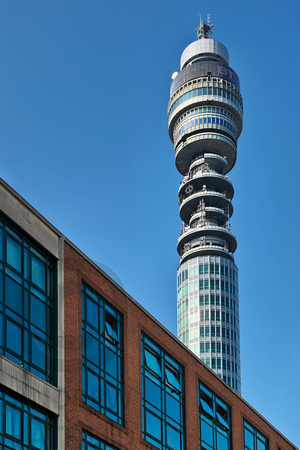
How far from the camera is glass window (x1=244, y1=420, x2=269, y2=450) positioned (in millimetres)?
46259

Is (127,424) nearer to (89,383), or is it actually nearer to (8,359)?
(89,383)

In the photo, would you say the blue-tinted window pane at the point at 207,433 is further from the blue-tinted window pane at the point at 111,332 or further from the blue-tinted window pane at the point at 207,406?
the blue-tinted window pane at the point at 111,332

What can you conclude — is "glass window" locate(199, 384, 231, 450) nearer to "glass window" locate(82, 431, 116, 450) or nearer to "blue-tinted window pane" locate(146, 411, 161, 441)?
"blue-tinted window pane" locate(146, 411, 161, 441)

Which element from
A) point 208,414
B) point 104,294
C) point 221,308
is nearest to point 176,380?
point 208,414

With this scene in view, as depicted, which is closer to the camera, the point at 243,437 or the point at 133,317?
the point at 133,317

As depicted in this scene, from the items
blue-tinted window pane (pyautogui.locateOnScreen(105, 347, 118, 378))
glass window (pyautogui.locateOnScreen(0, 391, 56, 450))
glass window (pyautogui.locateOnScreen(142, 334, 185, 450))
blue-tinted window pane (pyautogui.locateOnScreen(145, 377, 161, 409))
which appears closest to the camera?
glass window (pyautogui.locateOnScreen(0, 391, 56, 450))

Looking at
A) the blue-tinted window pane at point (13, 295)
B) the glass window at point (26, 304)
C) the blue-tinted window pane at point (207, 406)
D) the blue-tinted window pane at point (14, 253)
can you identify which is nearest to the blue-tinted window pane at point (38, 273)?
the glass window at point (26, 304)

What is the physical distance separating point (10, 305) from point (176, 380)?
14055 millimetres

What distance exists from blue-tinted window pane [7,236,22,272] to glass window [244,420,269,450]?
870 inches

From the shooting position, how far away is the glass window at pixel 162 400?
121ft

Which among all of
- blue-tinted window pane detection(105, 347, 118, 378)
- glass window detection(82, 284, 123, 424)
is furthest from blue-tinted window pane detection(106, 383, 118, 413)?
blue-tinted window pane detection(105, 347, 118, 378)

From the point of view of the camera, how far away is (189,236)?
198 metres

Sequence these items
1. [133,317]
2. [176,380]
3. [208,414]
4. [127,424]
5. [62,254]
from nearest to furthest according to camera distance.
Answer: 1. [62,254]
2. [127,424]
3. [133,317]
4. [176,380]
5. [208,414]

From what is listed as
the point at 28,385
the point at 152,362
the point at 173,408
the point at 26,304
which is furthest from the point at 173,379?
the point at 28,385
